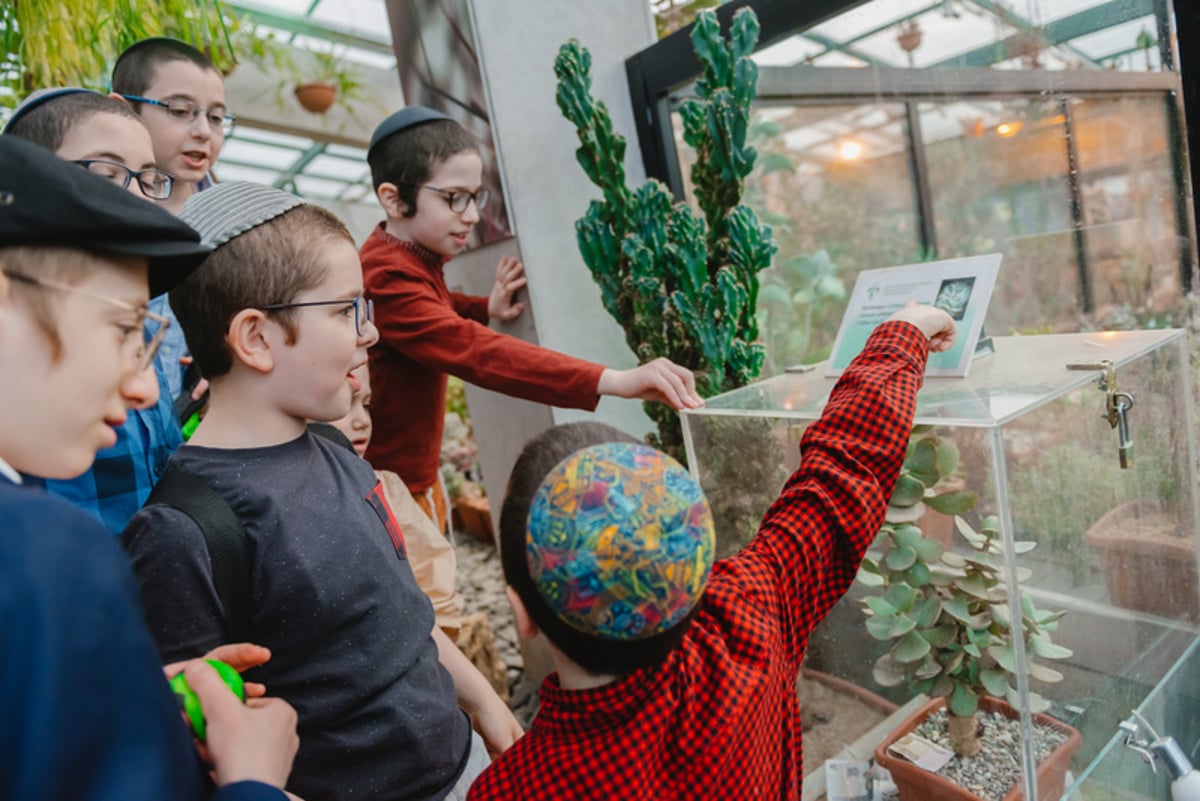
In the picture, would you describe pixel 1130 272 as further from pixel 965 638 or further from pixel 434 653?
pixel 434 653

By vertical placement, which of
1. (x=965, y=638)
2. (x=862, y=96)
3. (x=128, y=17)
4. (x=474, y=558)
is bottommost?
(x=474, y=558)

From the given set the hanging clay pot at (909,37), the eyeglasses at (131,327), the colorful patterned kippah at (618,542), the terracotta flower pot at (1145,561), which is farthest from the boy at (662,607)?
the hanging clay pot at (909,37)

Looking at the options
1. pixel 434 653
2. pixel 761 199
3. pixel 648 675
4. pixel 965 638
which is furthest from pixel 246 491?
pixel 761 199

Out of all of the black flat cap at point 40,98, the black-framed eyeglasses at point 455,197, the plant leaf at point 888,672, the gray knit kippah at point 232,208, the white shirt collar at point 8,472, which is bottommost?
the plant leaf at point 888,672

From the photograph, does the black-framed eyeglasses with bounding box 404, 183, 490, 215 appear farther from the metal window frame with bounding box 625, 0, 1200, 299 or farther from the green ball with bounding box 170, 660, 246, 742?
the green ball with bounding box 170, 660, 246, 742

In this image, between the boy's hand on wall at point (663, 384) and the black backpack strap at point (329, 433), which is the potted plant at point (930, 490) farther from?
the black backpack strap at point (329, 433)

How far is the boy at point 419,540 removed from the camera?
65.6 inches

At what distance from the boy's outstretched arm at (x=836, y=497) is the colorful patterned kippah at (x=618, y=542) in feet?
0.99

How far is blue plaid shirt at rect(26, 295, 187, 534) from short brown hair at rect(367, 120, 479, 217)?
79 centimetres

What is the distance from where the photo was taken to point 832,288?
2705mm

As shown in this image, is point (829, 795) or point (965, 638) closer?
point (965, 638)

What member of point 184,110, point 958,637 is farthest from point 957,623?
point 184,110

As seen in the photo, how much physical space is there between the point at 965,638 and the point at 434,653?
A: 0.96 m

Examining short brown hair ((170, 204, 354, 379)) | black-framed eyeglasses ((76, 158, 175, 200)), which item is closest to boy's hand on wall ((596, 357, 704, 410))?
short brown hair ((170, 204, 354, 379))
